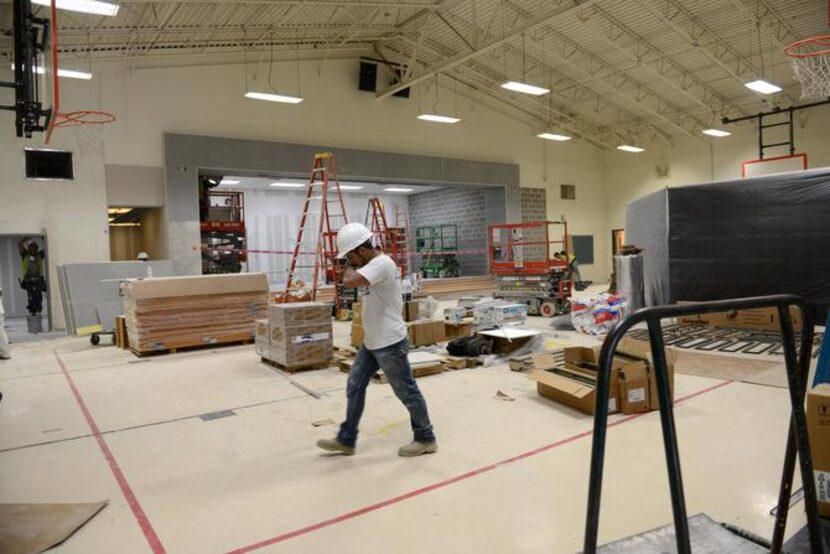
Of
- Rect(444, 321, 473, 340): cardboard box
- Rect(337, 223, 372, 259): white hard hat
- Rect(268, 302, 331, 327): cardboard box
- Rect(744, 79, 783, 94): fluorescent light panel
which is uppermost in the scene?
Rect(744, 79, 783, 94): fluorescent light panel

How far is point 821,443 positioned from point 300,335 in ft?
18.0

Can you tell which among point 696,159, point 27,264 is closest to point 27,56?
point 27,264

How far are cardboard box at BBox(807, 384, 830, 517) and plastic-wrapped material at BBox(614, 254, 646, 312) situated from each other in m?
7.33

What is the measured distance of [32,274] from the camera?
11.7m

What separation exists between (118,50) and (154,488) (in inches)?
463

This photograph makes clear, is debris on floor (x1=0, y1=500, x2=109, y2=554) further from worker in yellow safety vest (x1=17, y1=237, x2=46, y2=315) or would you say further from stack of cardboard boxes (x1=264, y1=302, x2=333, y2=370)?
worker in yellow safety vest (x1=17, y1=237, x2=46, y2=315)

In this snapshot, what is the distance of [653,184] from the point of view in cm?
2203

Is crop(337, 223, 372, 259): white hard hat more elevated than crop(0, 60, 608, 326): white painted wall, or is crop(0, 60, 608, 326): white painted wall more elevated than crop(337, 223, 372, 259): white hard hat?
crop(0, 60, 608, 326): white painted wall

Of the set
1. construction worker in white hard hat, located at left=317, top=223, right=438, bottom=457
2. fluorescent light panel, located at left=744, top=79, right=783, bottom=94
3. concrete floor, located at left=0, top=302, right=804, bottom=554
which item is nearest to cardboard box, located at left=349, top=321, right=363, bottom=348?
concrete floor, located at left=0, top=302, right=804, bottom=554

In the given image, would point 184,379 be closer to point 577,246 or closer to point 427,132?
point 427,132

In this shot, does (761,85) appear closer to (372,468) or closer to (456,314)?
(456,314)

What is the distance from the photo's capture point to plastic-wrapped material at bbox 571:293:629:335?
30.9ft

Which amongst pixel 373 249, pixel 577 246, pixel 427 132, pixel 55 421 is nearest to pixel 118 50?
pixel 427 132

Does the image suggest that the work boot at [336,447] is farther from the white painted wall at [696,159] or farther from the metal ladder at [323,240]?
the white painted wall at [696,159]
